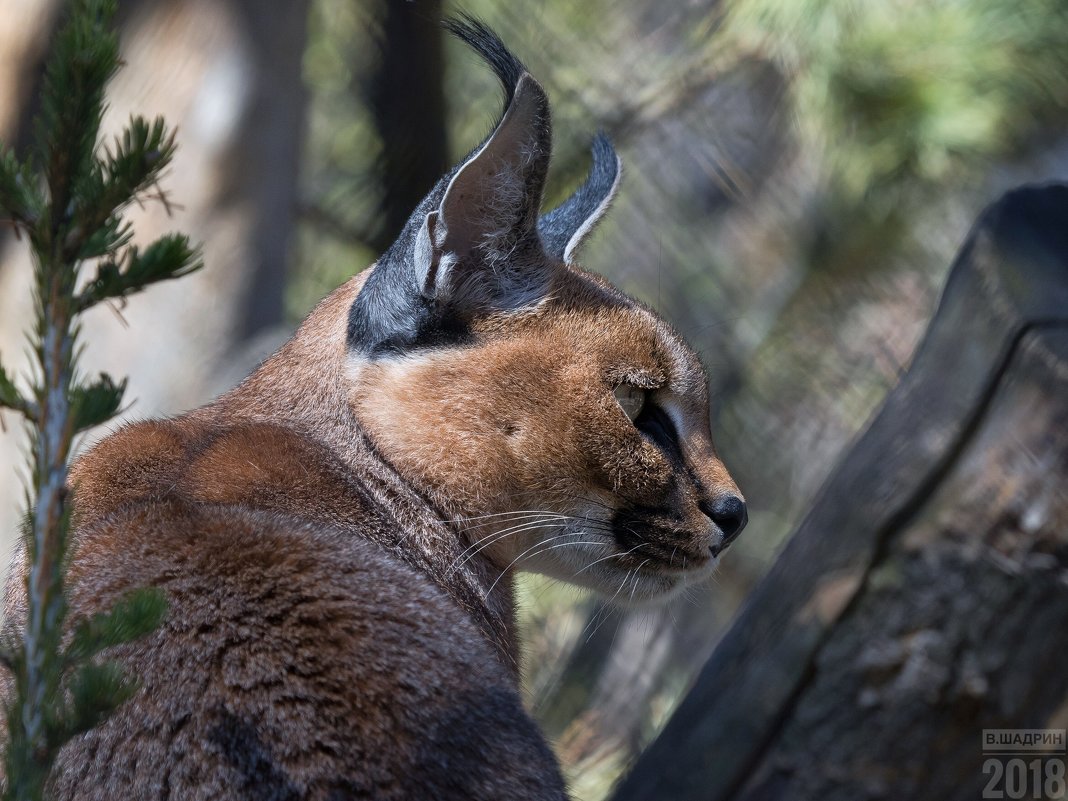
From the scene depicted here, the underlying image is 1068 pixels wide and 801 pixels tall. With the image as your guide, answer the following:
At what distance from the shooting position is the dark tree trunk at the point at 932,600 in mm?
2729

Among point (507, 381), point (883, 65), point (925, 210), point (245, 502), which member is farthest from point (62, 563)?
point (925, 210)

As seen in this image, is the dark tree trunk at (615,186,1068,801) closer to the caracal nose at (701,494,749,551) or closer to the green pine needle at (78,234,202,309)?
the caracal nose at (701,494,749,551)

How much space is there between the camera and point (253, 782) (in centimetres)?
172

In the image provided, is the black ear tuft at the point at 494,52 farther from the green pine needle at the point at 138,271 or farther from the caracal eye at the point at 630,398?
the green pine needle at the point at 138,271

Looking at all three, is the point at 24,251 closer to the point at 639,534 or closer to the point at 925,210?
the point at 639,534

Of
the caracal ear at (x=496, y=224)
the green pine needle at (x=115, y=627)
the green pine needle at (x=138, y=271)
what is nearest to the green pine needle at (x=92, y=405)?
the green pine needle at (x=138, y=271)

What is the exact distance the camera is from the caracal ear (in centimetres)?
250

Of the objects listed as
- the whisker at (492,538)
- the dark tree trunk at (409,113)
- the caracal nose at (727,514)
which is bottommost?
the caracal nose at (727,514)

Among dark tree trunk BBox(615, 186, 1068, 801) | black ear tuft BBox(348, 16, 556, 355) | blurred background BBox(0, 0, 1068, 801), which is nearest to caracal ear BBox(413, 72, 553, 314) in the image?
black ear tuft BBox(348, 16, 556, 355)

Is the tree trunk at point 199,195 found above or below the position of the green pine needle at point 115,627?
above

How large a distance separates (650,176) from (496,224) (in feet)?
12.9

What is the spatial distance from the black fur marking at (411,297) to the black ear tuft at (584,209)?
0.65m

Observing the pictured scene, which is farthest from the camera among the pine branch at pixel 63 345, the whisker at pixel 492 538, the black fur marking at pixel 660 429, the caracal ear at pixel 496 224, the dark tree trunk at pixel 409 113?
the dark tree trunk at pixel 409 113

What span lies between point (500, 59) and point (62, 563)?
1.51 metres
